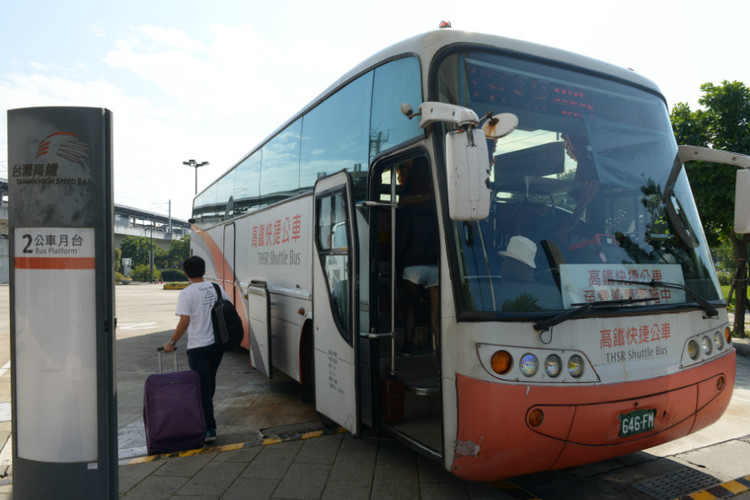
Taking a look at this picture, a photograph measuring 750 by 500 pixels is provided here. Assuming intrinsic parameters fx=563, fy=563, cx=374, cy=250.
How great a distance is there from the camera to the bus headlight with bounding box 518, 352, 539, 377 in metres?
3.41

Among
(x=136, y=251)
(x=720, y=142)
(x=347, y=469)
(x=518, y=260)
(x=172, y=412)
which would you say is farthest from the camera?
(x=136, y=251)

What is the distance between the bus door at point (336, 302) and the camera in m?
4.62

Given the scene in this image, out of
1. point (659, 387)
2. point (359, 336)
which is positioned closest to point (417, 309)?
point (359, 336)

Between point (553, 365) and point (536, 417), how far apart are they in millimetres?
330

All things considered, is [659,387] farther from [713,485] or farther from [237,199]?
[237,199]

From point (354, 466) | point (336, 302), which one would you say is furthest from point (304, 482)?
point (336, 302)

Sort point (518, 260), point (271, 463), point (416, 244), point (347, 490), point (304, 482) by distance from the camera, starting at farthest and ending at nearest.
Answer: point (416, 244), point (271, 463), point (304, 482), point (347, 490), point (518, 260)

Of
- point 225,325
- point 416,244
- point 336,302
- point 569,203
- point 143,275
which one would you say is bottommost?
point 143,275

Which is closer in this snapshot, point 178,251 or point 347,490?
point 347,490

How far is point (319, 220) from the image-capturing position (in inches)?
216

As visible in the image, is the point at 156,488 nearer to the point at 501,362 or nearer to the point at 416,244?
the point at 501,362

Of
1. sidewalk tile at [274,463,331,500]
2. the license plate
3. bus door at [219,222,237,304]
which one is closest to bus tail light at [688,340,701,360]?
the license plate

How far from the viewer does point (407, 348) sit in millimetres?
4961

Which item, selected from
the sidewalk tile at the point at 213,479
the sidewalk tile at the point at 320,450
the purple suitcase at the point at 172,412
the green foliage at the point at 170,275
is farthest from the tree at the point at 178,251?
the sidewalk tile at the point at 213,479
